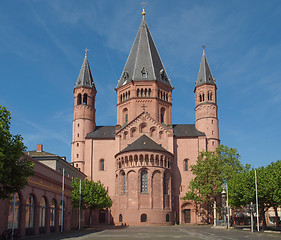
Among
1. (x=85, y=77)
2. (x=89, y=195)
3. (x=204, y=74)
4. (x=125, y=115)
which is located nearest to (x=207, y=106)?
(x=204, y=74)

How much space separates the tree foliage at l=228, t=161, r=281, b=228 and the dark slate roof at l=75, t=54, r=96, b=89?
45.8 m

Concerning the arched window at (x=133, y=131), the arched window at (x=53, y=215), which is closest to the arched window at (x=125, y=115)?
the arched window at (x=133, y=131)

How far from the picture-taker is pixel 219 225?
58.2m

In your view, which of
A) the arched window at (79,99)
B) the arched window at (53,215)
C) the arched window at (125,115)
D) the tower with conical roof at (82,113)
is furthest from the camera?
the arched window at (125,115)

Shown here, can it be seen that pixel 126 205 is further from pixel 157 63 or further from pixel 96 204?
pixel 157 63

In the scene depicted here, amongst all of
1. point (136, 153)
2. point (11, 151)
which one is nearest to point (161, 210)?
point (136, 153)

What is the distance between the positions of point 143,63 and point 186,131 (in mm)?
19145

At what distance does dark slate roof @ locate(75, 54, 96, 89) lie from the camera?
282 feet

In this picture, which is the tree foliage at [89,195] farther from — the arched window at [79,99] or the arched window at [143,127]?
the arched window at [79,99]

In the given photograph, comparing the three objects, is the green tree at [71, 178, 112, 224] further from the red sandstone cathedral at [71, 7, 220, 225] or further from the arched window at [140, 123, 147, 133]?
the arched window at [140, 123, 147, 133]

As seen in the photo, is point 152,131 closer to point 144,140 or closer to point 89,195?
point 144,140

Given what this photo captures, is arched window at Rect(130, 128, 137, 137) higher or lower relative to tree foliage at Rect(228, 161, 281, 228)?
higher

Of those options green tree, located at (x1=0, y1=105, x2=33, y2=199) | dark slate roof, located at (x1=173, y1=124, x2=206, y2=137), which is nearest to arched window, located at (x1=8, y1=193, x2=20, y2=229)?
green tree, located at (x1=0, y1=105, x2=33, y2=199)

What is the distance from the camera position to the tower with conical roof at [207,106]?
8075 cm
